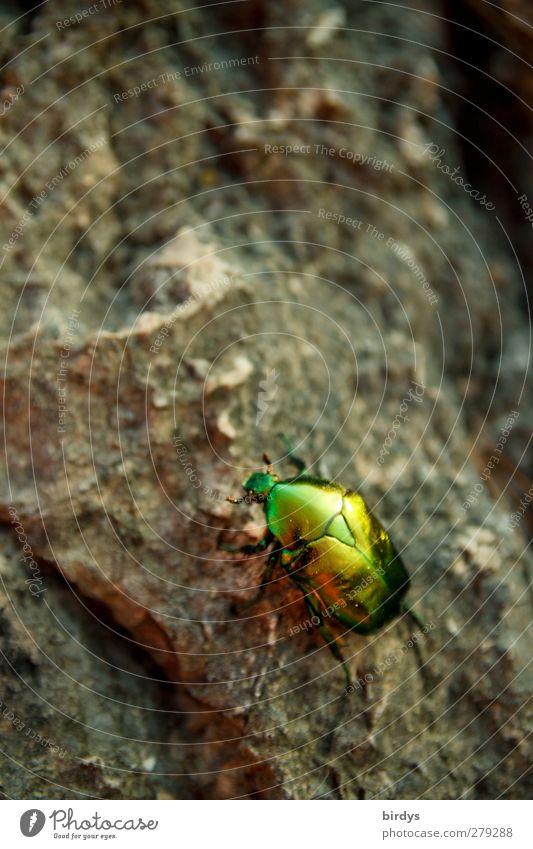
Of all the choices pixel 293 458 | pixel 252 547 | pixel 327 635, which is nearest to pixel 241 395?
pixel 293 458

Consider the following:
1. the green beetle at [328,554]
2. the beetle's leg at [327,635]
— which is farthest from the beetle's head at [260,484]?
the beetle's leg at [327,635]

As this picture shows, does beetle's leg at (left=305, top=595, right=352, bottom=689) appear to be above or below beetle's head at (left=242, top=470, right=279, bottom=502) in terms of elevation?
below

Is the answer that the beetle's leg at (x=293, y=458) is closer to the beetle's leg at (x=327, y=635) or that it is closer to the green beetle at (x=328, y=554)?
the green beetle at (x=328, y=554)

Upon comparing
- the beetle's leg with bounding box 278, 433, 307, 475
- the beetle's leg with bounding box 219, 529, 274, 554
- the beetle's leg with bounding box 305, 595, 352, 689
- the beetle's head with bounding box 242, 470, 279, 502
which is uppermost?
the beetle's leg with bounding box 278, 433, 307, 475

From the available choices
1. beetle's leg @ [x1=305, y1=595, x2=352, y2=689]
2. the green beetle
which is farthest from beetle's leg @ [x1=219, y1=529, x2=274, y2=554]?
beetle's leg @ [x1=305, y1=595, x2=352, y2=689]

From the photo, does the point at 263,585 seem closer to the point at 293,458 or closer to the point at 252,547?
the point at 252,547

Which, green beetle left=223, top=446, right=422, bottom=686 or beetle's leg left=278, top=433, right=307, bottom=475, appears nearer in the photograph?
green beetle left=223, top=446, right=422, bottom=686

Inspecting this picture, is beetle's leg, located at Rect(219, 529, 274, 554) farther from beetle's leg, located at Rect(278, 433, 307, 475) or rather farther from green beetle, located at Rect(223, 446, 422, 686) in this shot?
beetle's leg, located at Rect(278, 433, 307, 475)

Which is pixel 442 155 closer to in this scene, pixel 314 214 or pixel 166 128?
pixel 314 214
